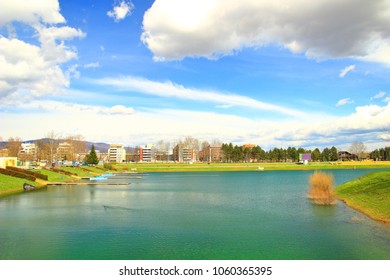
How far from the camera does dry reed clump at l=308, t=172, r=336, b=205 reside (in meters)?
37.4

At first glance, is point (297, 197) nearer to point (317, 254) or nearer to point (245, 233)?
point (245, 233)

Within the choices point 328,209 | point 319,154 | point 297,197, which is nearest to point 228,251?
point 328,209

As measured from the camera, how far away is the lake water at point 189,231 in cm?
1859

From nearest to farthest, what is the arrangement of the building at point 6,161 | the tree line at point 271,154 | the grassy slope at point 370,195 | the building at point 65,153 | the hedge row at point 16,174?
the grassy slope at point 370,195 < the hedge row at point 16,174 < the building at point 6,161 < the building at point 65,153 < the tree line at point 271,154

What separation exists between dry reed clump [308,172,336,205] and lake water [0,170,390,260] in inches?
69.1

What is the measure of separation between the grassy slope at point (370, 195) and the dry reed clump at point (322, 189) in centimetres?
209

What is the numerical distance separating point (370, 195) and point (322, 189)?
4717mm

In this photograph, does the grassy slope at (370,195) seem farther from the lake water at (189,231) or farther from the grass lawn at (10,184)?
the grass lawn at (10,184)

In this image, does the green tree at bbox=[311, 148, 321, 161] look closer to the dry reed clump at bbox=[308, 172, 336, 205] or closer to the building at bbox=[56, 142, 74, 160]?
the building at bbox=[56, 142, 74, 160]

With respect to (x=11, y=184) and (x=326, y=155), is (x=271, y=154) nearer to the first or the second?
(x=326, y=155)

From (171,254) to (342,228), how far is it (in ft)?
43.9

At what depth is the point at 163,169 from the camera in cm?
12500

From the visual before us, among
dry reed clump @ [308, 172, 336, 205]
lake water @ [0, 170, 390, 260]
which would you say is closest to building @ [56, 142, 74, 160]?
lake water @ [0, 170, 390, 260]

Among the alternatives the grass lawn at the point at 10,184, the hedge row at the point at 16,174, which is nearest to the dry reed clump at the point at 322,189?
the grass lawn at the point at 10,184
